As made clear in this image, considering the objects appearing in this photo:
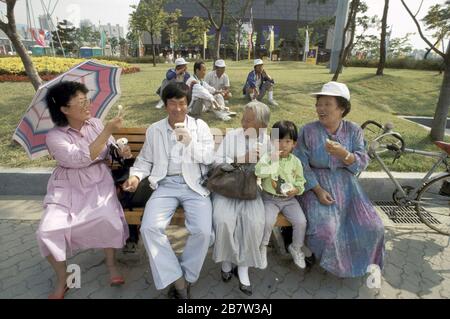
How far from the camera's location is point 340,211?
267 cm

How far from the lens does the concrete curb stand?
12.9 ft

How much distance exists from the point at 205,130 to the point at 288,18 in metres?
62.0

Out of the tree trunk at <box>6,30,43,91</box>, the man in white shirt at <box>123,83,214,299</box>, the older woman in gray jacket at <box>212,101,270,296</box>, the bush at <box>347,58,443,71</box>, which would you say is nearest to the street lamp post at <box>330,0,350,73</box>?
the bush at <box>347,58,443,71</box>

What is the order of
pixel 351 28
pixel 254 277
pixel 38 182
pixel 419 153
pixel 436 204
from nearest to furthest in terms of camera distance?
pixel 254 277
pixel 419 153
pixel 436 204
pixel 38 182
pixel 351 28

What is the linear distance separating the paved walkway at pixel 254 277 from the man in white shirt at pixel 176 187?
0.36 metres

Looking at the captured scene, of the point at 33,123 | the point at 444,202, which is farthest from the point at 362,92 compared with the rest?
the point at 33,123

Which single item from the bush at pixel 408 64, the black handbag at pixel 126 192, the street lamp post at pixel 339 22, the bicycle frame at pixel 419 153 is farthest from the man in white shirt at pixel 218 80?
the bush at pixel 408 64

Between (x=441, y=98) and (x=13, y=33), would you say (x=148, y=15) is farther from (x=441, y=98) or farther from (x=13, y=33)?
(x=441, y=98)

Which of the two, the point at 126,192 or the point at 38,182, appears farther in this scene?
the point at 38,182

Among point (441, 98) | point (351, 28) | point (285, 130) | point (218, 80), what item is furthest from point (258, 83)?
point (351, 28)

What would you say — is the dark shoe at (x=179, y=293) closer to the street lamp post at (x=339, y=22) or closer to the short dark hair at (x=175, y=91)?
the short dark hair at (x=175, y=91)

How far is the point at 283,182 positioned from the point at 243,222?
0.49 meters

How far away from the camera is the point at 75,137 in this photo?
8.38ft
